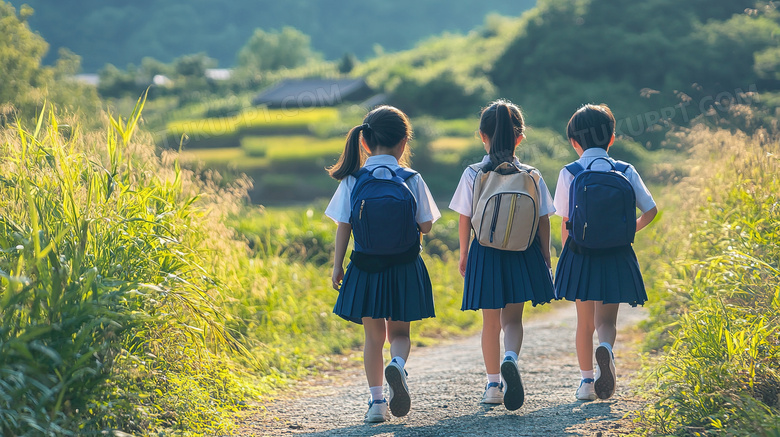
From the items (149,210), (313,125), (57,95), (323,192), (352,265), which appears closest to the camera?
(352,265)

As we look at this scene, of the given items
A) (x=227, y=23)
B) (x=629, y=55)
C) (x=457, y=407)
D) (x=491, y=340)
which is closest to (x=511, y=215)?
(x=491, y=340)

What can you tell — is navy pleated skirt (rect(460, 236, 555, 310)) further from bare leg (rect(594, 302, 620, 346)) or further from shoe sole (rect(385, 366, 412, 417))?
shoe sole (rect(385, 366, 412, 417))

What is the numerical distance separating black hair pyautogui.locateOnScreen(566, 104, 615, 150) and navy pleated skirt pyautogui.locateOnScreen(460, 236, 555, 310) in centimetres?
61

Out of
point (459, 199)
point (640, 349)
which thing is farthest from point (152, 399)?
point (640, 349)

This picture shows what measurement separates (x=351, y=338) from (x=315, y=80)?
27474 mm

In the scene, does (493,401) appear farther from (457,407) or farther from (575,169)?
(575,169)

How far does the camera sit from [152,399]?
325 centimetres

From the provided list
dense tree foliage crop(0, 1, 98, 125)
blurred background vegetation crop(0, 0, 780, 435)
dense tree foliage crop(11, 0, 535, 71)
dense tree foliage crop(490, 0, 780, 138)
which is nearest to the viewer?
blurred background vegetation crop(0, 0, 780, 435)

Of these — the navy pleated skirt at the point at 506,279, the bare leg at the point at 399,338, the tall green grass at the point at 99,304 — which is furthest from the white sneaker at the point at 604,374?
the tall green grass at the point at 99,304

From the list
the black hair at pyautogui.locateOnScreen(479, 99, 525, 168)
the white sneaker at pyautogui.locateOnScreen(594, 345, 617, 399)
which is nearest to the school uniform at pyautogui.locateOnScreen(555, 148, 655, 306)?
the white sneaker at pyautogui.locateOnScreen(594, 345, 617, 399)

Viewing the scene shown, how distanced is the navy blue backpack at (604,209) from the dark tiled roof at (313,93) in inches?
969

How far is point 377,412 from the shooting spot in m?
3.49

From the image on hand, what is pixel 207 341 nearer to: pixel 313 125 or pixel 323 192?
pixel 323 192

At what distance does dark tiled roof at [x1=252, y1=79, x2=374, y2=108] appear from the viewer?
2798cm
